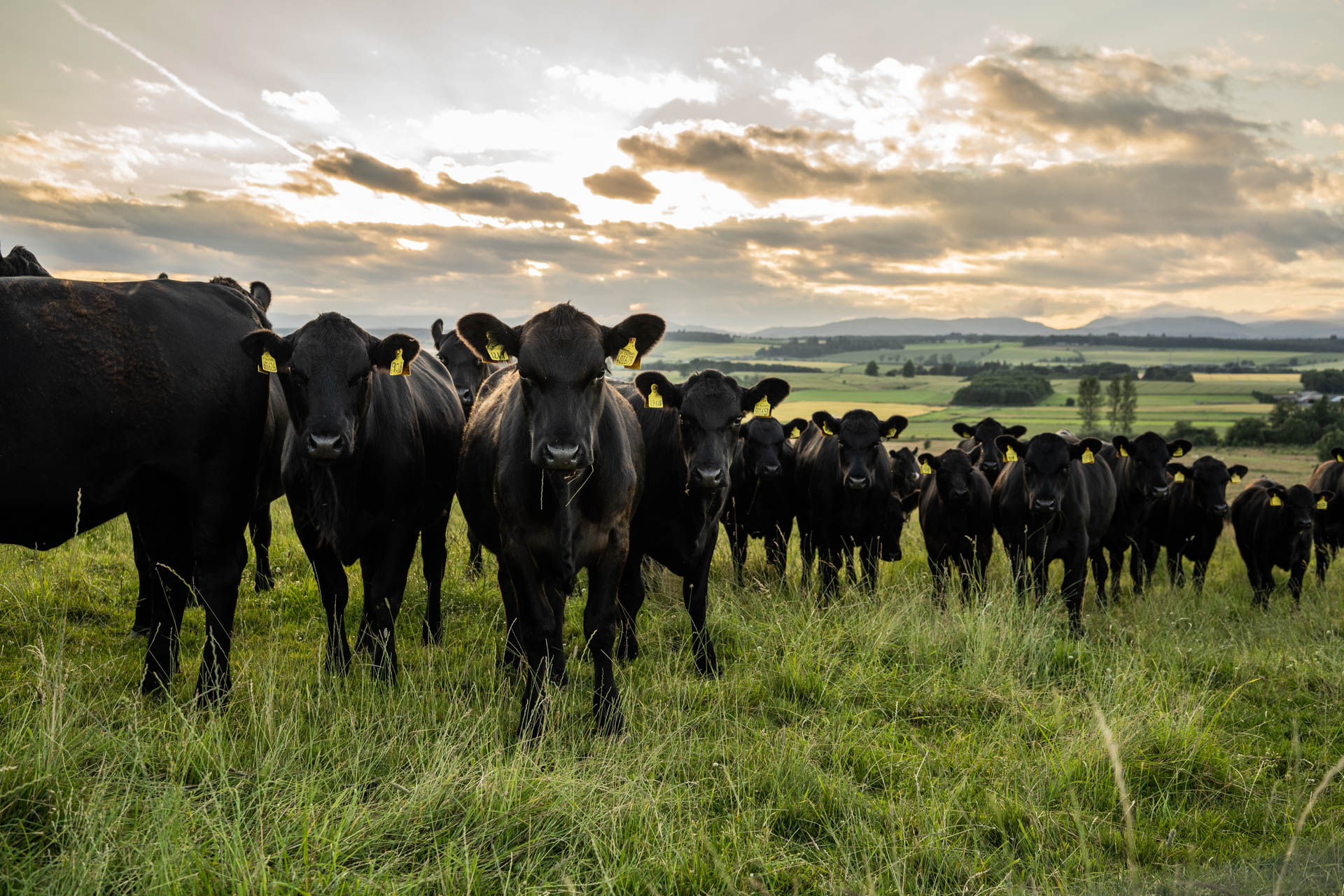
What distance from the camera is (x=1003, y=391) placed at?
70812mm

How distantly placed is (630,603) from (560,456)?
109 inches

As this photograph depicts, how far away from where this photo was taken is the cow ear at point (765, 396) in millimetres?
6992

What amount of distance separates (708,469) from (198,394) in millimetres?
3467

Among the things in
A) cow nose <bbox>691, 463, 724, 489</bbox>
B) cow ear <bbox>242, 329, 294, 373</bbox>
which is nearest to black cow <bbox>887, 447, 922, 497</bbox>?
cow nose <bbox>691, 463, 724, 489</bbox>

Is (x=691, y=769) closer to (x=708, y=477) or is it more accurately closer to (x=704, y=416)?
(x=708, y=477)

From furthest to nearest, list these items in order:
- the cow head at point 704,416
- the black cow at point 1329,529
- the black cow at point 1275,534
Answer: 1. the black cow at point 1329,529
2. the black cow at point 1275,534
3. the cow head at point 704,416

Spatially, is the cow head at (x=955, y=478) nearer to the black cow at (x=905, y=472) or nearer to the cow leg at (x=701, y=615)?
the black cow at (x=905, y=472)

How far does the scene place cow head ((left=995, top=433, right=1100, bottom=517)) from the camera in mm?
8992

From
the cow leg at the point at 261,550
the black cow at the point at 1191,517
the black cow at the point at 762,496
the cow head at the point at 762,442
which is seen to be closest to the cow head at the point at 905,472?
the black cow at the point at 762,496

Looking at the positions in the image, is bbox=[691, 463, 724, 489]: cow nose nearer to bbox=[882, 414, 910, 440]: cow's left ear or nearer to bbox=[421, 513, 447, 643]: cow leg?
bbox=[421, 513, 447, 643]: cow leg

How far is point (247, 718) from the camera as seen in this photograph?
4527mm

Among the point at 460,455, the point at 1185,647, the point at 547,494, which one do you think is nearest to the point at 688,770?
the point at 547,494

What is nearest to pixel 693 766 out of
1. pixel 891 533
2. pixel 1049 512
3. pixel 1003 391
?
pixel 1049 512

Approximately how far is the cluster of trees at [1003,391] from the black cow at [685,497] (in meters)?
64.2
